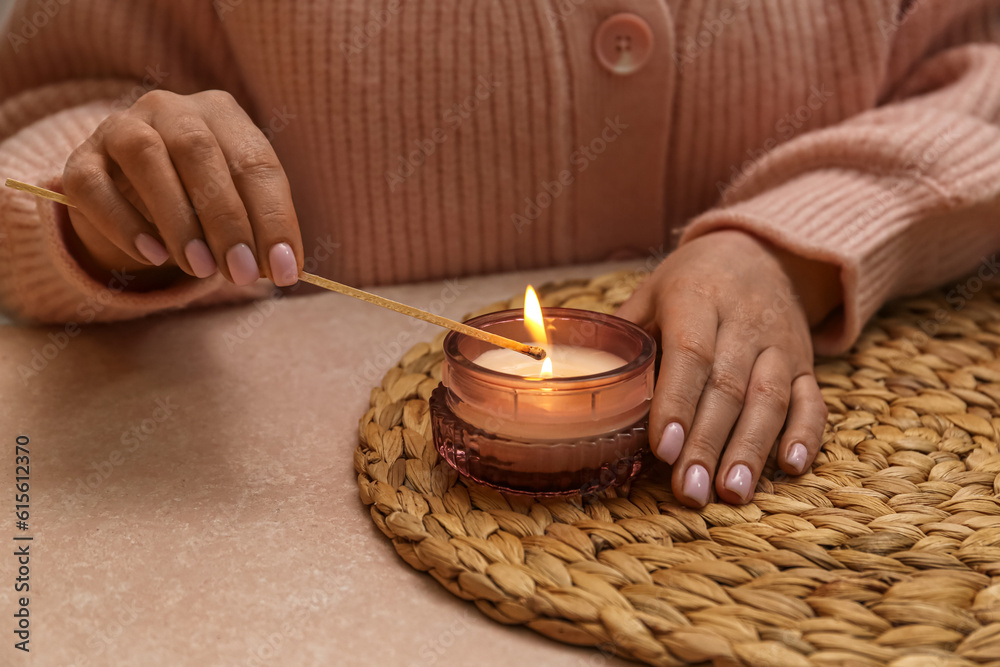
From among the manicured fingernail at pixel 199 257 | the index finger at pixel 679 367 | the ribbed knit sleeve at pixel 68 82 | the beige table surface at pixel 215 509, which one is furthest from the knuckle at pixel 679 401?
the ribbed knit sleeve at pixel 68 82

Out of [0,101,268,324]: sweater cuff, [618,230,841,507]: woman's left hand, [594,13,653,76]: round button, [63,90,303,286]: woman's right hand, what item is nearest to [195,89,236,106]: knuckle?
[63,90,303,286]: woman's right hand

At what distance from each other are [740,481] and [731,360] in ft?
0.29

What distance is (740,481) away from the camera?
1.53ft

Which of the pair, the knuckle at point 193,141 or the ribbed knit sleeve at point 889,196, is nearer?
the knuckle at point 193,141

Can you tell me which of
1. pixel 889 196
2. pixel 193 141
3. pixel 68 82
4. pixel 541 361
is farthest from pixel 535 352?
pixel 68 82

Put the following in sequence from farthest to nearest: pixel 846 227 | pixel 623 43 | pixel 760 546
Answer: pixel 623 43 < pixel 846 227 < pixel 760 546

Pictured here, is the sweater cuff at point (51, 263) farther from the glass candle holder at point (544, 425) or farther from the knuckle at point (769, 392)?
the knuckle at point (769, 392)

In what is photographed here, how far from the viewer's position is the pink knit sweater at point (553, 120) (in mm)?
693

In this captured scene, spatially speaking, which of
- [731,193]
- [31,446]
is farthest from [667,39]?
[31,446]

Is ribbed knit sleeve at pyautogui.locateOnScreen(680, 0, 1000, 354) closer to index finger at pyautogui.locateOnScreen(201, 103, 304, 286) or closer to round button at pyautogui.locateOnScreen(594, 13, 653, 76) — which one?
round button at pyautogui.locateOnScreen(594, 13, 653, 76)

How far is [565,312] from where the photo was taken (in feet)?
1.75

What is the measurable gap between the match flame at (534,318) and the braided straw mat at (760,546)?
0.10 m

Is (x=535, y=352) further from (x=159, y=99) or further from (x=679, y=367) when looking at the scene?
(x=159, y=99)

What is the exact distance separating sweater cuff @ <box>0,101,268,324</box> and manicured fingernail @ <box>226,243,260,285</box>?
18cm
